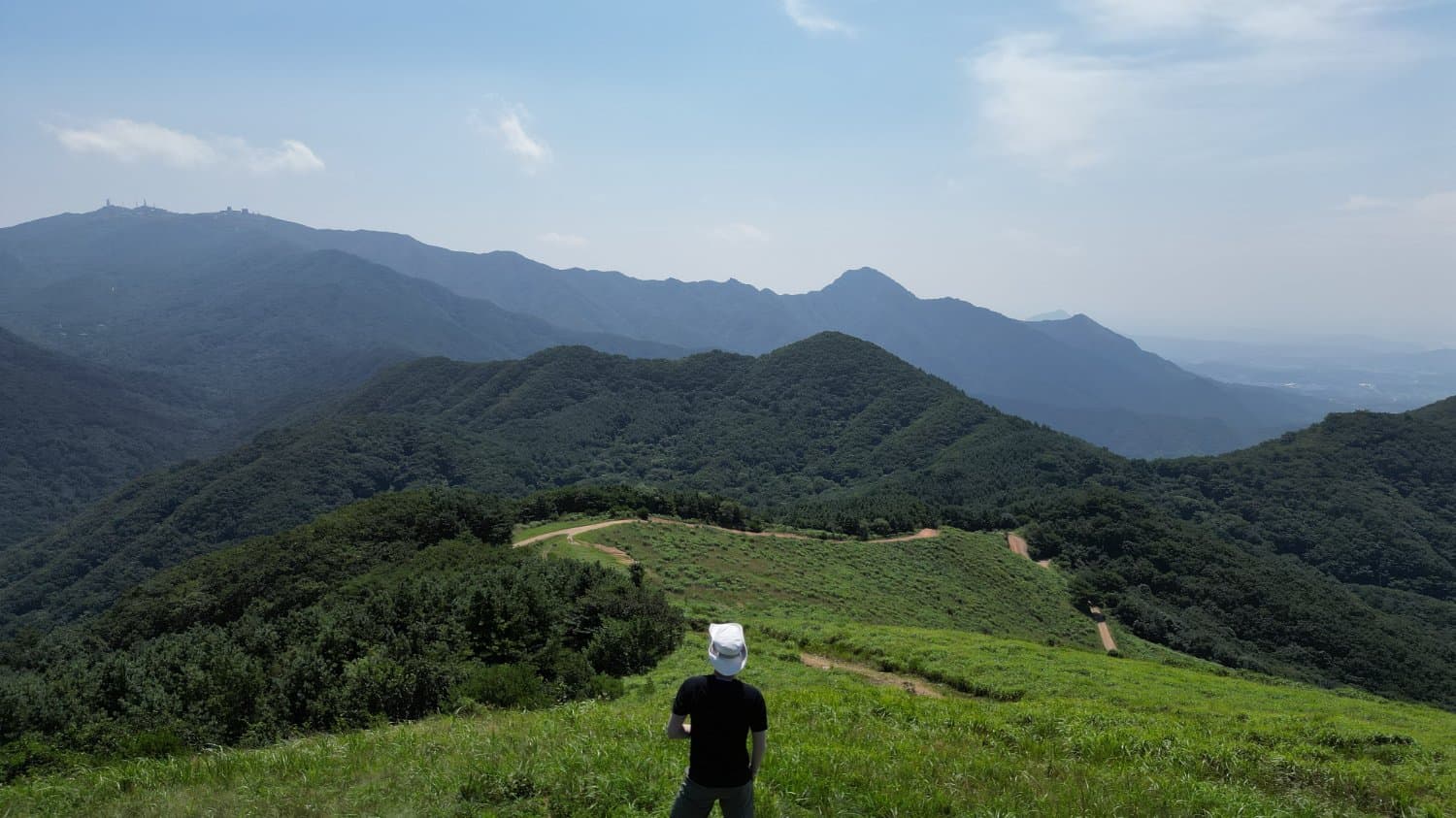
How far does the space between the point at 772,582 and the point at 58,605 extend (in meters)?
121

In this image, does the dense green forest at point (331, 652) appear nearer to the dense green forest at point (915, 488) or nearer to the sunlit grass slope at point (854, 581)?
the sunlit grass slope at point (854, 581)

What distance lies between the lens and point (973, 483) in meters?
113

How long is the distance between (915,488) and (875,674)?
103468mm

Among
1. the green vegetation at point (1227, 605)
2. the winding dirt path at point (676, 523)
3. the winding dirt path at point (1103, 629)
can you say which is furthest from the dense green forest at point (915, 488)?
the winding dirt path at point (676, 523)

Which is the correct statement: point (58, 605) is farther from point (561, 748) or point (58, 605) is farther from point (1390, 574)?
point (1390, 574)

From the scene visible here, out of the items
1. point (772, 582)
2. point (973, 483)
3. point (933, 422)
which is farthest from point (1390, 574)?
point (772, 582)

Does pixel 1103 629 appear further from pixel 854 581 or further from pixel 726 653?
pixel 726 653

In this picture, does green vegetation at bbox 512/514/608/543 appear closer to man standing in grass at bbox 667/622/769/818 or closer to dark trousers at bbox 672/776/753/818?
dark trousers at bbox 672/776/753/818

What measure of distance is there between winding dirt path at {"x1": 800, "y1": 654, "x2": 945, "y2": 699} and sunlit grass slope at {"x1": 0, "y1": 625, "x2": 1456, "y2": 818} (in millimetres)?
4379

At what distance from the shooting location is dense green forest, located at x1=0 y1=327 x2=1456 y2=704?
202ft

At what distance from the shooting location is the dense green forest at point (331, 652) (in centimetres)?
1305

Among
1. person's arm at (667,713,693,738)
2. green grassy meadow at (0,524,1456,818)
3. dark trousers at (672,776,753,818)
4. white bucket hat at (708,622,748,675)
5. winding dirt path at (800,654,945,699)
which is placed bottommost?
winding dirt path at (800,654,945,699)

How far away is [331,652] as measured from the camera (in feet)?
52.7

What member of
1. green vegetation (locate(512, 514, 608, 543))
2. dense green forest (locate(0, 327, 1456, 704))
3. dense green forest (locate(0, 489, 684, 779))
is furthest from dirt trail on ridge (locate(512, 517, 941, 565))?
dense green forest (locate(0, 489, 684, 779))
